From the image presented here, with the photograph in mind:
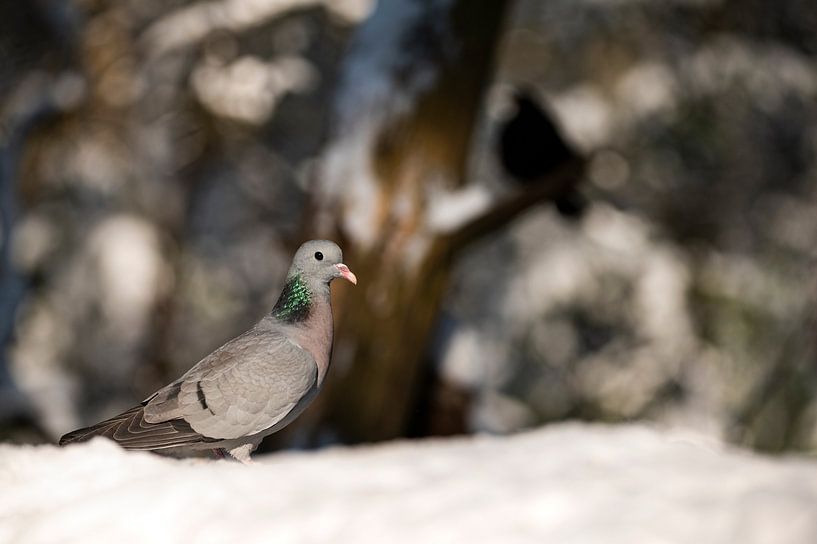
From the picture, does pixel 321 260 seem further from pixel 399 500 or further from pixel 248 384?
pixel 399 500

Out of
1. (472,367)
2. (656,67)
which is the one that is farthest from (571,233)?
(472,367)

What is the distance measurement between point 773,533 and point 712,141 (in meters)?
7.79

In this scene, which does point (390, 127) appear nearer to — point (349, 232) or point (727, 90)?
point (349, 232)

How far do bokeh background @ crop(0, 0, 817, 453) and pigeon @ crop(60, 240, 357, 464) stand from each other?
5.52 meters

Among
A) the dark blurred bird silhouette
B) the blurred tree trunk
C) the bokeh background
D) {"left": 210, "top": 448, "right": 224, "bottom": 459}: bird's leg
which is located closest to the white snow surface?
{"left": 210, "top": 448, "right": 224, "bottom": 459}: bird's leg

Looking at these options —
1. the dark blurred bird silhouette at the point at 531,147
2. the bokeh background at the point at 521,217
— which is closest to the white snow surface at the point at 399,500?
the dark blurred bird silhouette at the point at 531,147

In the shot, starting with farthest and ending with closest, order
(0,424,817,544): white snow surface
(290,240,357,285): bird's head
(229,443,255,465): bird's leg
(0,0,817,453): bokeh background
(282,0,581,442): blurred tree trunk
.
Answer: (0,0,817,453): bokeh background < (282,0,581,442): blurred tree trunk < (229,443,255,465): bird's leg < (290,240,357,285): bird's head < (0,424,817,544): white snow surface

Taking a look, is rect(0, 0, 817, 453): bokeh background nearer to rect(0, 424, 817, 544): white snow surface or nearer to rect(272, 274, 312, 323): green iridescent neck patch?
rect(0, 424, 817, 544): white snow surface

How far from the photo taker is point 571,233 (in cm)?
867

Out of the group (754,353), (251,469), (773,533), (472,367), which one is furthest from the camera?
(754,353)

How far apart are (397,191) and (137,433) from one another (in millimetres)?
2549

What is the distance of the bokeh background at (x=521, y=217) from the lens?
7.85 metres

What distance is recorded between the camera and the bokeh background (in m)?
7.85

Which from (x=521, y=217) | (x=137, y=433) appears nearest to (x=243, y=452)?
(x=137, y=433)
